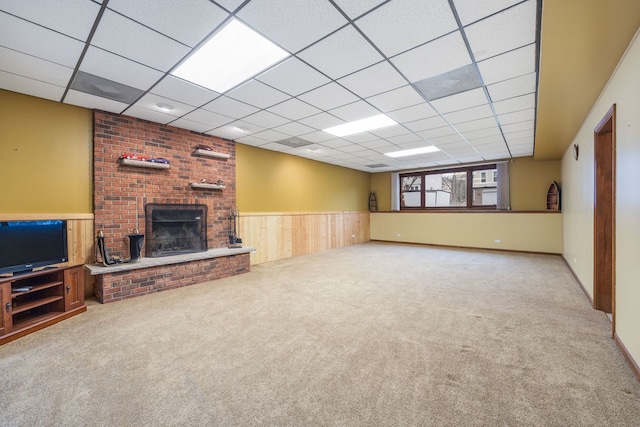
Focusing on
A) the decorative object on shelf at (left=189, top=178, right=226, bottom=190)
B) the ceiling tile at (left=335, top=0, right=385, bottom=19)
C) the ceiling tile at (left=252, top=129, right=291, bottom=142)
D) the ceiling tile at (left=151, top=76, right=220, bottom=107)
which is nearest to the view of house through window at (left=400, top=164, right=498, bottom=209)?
the ceiling tile at (left=252, top=129, right=291, bottom=142)

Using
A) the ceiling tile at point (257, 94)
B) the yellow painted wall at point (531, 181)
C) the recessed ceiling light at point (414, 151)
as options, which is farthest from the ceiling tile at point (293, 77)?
the yellow painted wall at point (531, 181)

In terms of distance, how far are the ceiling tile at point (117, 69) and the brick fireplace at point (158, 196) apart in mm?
1338

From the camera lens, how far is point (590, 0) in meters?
1.64

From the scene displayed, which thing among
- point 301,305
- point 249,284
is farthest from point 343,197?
point 301,305

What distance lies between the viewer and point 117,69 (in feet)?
9.18

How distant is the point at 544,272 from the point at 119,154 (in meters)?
7.49

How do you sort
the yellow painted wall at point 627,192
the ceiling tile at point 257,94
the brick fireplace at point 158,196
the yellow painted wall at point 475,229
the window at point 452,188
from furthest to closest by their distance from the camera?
the window at point 452,188
the yellow painted wall at point 475,229
the brick fireplace at point 158,196
the ceiling tile at point 257,94
the yellow painted wall at point 627,192

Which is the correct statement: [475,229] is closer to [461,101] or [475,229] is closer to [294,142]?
[461,101]

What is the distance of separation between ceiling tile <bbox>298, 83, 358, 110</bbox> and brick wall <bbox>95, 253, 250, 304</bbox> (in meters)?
3.06

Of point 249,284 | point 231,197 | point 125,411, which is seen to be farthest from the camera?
point 231,197

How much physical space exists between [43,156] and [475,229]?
9.22 metres

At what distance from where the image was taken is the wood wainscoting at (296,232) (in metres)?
6.03

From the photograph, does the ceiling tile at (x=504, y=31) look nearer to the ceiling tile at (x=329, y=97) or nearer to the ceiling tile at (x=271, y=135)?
the ceiling tile at (x=329, y=97)

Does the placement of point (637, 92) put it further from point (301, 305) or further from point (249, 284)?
point (249, 284)
